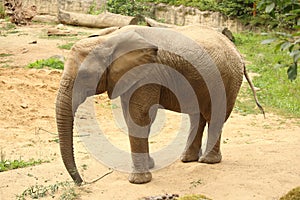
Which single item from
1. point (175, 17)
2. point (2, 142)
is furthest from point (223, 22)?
point (2, 142)

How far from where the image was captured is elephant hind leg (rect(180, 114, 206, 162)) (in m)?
7.11

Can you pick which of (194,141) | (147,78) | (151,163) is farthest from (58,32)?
(147,78)

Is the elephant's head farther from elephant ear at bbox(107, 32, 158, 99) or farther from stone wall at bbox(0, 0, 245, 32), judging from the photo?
stone wall at bbox(0, 0, 245, 32)

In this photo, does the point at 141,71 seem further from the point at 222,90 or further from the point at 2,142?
the point at 2,142

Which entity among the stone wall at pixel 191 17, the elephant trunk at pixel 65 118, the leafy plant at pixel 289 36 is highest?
the leafy plant at pixel 289 36

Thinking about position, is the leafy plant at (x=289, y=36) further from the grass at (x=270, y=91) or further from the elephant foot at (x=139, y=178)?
the grass at (x=270, y=91)

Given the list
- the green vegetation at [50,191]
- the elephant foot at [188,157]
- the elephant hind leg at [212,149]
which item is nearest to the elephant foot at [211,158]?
the elephant hind leg at [212,149]

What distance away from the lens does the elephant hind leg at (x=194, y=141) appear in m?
7.11

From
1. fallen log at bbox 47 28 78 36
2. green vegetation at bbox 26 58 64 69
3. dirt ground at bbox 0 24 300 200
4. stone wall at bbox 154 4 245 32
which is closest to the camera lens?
dirt ground at bbox 0 24 300 200

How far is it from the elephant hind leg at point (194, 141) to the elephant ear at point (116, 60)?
141 centimetres

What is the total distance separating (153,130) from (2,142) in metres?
2.63

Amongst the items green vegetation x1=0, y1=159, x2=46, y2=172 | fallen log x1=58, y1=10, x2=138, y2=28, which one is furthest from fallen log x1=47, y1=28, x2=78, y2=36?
green vegetation x1=0, y1=159, x2=46, y2=172

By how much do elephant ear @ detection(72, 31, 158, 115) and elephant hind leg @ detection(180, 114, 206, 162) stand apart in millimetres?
1405

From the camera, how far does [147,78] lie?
6.07 m
